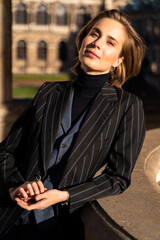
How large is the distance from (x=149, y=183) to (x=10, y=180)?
106cm

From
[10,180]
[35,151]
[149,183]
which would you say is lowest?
[149,183]

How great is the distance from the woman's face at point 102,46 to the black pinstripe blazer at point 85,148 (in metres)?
0.16

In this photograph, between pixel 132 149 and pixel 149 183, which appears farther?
pixel 149 183

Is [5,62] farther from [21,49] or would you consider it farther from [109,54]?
[21,49]

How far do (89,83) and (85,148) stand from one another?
36cm

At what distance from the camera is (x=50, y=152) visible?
1.56m

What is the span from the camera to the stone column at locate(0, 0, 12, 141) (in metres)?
5.41

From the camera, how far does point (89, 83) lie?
1.65 m

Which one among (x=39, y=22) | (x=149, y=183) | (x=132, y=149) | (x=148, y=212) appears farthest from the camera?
(x=39, y=22)

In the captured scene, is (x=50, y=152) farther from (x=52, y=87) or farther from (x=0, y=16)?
(x=0, y=16)

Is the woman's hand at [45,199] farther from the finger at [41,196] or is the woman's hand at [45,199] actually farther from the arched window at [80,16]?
the arched window at [80,16]

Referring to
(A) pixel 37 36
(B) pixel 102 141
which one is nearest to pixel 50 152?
(B) pixel 102 141

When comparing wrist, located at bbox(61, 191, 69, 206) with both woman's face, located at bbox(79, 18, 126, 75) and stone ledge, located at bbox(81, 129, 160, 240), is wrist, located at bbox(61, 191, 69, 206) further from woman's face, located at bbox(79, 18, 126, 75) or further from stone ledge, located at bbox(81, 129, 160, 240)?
woman's face, located at bbox(79, 18, 126, 75)

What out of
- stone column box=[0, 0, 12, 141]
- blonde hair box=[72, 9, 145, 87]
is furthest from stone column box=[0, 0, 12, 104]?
blonde hair box=[72, 9, 145, 87]
